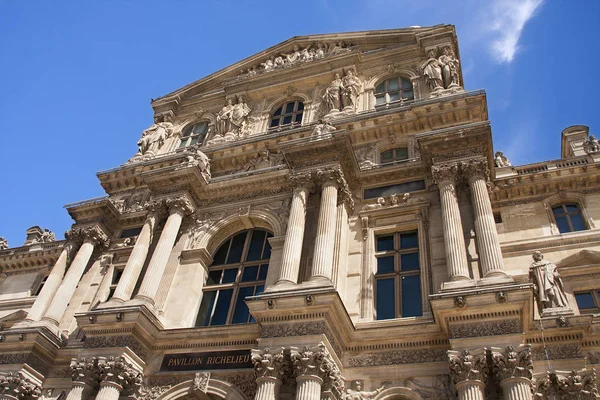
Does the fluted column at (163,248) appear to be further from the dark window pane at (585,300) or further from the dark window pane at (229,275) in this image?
the dark window pane at (585,300)

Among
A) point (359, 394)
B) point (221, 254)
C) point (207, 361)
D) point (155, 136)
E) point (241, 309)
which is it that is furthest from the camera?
point (155, 136)

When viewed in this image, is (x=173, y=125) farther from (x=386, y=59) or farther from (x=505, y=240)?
(x=505, y=240)

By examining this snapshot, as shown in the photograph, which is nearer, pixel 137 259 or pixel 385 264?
pixel 385 264

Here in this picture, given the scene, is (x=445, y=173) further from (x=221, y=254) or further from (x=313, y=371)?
(x=221, y=254)

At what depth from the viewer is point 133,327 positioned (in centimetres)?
1711

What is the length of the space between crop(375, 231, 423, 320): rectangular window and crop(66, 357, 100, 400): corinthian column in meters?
9.35

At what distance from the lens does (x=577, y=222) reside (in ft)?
63.1

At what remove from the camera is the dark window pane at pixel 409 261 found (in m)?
17.8

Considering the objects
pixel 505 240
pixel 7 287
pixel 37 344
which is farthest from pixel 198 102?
pixel 505 240

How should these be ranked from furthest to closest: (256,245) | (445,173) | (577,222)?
(256,245)
(577,222)
(445,173)

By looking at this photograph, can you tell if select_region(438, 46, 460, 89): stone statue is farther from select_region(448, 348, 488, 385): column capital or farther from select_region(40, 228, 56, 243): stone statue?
select_region(40, 228, 56, 243): stone statue

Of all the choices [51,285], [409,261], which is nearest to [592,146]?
[409,261]

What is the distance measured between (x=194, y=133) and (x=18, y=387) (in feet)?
53.4

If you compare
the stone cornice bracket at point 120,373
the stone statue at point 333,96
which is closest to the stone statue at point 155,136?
the stone statue at point 333,96
